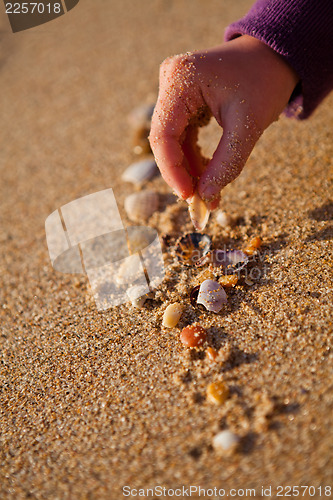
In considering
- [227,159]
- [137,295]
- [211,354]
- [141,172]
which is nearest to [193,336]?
[211,354]

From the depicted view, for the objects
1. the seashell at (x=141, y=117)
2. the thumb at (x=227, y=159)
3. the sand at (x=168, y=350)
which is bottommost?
the sand at (x=168, y=350)

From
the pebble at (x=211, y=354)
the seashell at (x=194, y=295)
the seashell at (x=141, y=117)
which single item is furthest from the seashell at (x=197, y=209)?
the seashell at (x=141, y=117)

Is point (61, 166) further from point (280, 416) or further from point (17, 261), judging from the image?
point (280, 416)

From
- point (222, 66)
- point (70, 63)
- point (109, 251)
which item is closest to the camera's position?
point (222, 66)

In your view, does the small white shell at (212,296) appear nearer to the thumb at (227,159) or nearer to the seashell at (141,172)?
the thumb at (227,159)

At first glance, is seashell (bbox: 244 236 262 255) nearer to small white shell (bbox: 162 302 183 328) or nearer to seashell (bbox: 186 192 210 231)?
seashell (bbox: 186 192 210 231)

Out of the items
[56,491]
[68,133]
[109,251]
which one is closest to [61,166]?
[68,133]
